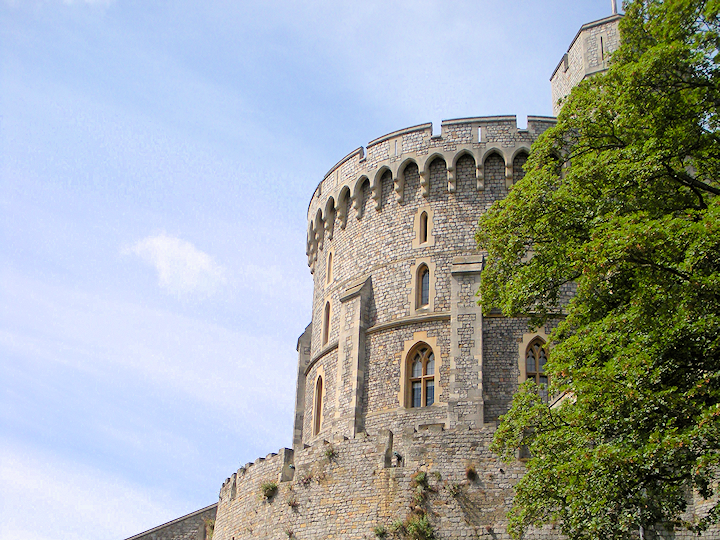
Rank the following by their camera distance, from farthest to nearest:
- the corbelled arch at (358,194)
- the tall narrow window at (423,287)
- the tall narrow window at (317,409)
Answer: the corbelled arch at (358,194)
the tall narrow window at (317,409)
the tall narrow window at (423,287)

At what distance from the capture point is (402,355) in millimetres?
26203

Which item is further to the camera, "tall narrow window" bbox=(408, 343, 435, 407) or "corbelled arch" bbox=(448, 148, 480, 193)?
"corbelled arch" bbox=(448, 148, 480, 193)

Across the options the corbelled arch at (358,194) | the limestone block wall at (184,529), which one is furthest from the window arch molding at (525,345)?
the limestone block wall at (184,529)

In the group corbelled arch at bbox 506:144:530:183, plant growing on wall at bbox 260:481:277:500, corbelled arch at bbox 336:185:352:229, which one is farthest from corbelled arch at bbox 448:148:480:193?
plant growing on wall at bbox 260:481:277:500

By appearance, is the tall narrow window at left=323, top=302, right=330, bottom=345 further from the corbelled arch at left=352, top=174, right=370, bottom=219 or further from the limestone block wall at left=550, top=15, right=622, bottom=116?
the limestone block wall at left=550, top=15, right=622, bottom=116

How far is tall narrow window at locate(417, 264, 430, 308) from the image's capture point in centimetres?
2677

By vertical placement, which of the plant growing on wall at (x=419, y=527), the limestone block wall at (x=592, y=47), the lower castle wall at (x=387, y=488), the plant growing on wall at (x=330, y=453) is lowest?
the plant growing on wall at (x=419, y=527)

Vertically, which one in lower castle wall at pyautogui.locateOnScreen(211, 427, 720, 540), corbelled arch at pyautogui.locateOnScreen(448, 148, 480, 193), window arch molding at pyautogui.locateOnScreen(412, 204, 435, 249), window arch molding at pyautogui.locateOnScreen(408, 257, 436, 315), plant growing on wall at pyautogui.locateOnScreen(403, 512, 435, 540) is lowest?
plant growing on wall at pyautogui.locateOnScreen(403, 512, 435, 540)

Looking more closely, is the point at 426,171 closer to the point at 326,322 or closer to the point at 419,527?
the point at 326,322

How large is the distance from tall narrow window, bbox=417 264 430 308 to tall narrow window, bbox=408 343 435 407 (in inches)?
55.4

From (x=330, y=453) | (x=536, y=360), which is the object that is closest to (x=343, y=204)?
(x=536, y=360)

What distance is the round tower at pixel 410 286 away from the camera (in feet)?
82.3

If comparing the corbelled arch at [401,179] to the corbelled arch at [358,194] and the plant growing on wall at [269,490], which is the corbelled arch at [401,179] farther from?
the plant growing on wall at [269,490]

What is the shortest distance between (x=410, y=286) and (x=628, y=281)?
39.1 ft
